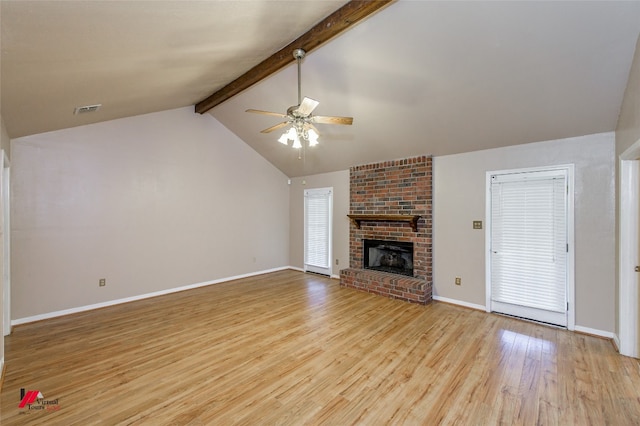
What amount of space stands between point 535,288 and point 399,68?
133 inches

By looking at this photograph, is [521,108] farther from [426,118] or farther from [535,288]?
[535,288]

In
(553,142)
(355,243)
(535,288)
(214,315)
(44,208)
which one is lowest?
(214,315)

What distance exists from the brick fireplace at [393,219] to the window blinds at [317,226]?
2.22 feet

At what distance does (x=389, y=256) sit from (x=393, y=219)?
3.19 feet

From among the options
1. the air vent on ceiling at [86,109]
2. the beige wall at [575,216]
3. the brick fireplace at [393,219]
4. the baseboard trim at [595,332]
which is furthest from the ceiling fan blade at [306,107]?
the baseboard trim at [595,332]

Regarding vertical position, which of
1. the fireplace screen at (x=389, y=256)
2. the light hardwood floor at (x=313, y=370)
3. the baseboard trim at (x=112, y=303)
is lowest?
the light hardwood floor at (x=313, y=370)

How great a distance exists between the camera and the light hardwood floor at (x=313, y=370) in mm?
2010

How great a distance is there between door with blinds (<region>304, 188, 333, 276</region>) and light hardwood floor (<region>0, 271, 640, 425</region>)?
229cm

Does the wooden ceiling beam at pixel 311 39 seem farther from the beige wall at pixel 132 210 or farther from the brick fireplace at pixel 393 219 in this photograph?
the brick fireplace at pixel 393 219

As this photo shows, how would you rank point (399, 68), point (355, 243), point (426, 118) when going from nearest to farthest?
point (399, 68), point (426, 118), point (355, 243)

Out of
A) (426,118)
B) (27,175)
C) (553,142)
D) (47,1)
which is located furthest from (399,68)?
(27,175)

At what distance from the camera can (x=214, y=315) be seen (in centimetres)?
395

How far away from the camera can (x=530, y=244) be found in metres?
3.77

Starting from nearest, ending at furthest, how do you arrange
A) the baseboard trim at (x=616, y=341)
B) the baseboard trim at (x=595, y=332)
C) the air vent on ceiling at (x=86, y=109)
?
the baseboard trim at (x=616, y=341) < the baseboard trim at (x=595, y=332) < the air vent on ceiling at (x=86, y=109)
